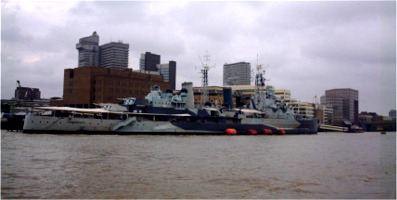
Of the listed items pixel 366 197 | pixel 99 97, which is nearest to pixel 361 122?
pixel 99 97

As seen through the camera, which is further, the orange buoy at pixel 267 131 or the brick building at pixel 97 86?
the brick building at pixel 97 86

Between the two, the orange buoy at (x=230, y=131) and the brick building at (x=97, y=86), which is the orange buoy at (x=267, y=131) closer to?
the orange buoy at (x=230, y=131)

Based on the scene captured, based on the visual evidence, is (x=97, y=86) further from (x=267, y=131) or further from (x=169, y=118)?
(x=267, y=131)

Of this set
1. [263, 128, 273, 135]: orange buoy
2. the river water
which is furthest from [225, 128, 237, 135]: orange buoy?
the river water

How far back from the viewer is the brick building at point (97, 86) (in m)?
103

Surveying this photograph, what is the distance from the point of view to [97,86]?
10306 cm

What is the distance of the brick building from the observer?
10262cm

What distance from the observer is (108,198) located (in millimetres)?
14195

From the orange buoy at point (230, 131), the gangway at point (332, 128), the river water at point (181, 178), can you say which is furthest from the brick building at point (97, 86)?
the river water at point (181, 178)

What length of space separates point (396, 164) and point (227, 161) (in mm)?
11550

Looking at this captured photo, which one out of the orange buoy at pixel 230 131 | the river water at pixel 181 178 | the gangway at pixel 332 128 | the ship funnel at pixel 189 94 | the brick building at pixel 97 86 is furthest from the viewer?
the gangway at pixel 332 128

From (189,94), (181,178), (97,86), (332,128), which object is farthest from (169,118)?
(332,128)

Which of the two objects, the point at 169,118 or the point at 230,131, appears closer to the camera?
the point at 169,118

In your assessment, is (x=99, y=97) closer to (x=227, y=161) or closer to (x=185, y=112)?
(x=185, y=112)
